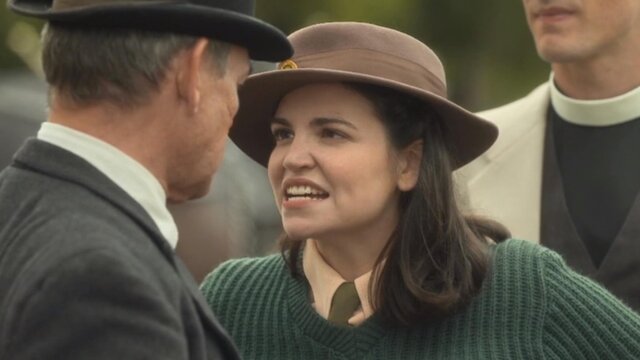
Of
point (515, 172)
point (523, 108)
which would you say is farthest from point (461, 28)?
point (515, 172)

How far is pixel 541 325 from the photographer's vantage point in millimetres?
5109

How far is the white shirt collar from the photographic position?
3807 mm

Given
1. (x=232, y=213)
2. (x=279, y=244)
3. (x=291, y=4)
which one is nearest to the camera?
(x=279, y=244)

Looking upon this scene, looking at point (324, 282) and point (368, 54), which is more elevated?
point (368, 54)

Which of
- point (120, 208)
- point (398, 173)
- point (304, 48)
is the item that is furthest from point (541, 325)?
point (120, 208)

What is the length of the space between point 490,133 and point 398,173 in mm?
269

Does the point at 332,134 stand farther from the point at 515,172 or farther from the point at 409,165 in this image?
the point at 515,172

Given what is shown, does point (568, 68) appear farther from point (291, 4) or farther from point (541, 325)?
point (291, 4)

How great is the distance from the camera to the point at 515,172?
20.1 ft

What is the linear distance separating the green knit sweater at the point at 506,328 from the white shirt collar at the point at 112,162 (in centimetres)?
141

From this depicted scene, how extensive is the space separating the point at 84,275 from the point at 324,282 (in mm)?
1764

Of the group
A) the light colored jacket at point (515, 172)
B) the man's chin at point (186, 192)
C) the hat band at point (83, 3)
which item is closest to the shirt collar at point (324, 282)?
the light colored jacket at point (515, 172)

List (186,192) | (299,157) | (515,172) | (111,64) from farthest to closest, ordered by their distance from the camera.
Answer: (515,172) < (299,157) < (186,192) < (111,64)

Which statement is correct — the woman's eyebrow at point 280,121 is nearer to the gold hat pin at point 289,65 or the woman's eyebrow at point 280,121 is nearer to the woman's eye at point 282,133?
the woman's eye at point 282,133
